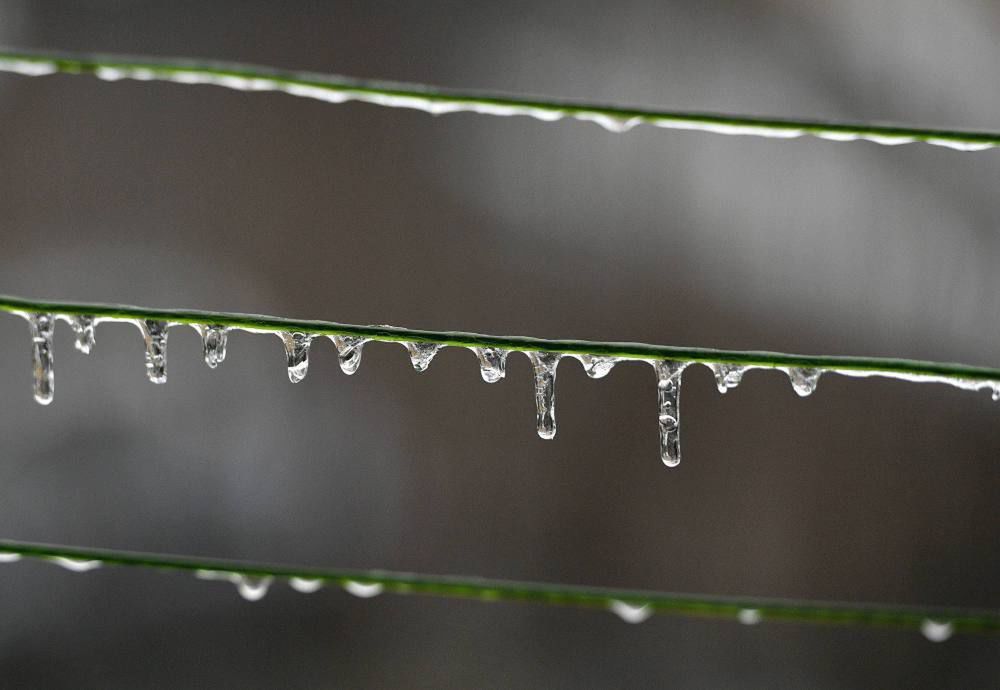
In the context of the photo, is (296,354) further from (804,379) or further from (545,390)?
(804,379)

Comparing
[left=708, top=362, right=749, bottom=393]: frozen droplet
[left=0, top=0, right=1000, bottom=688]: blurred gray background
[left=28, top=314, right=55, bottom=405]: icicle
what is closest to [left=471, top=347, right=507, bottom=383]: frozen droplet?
[left=708, top=362, right=749, bottom=393]: frozen droplet

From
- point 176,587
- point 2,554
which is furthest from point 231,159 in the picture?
point 2,554

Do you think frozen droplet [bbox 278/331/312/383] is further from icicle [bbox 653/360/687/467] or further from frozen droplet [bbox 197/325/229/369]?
icicle [bbox 653/360/687/467]

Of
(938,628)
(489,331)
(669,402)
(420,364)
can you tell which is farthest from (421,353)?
(489,331)

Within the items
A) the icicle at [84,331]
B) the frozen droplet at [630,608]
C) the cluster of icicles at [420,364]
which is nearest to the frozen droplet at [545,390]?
the cluster of icicles at [420,364]

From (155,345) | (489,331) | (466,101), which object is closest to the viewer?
(466,101)

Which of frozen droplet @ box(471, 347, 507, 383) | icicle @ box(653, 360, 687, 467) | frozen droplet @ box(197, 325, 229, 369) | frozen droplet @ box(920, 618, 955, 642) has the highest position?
frozen droplet @ box(197, 325, 229, 369)
